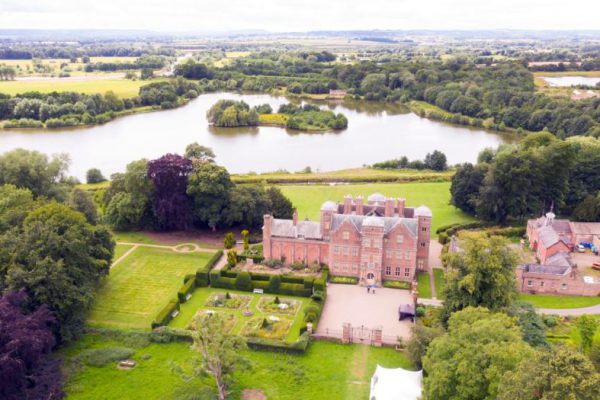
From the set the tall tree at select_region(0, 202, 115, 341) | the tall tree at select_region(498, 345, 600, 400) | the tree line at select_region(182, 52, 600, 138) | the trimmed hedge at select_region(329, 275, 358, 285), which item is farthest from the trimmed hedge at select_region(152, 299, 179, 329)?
the tree line at select_region(182, 52, 600, 138)

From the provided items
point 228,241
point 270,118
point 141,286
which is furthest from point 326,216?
point 270,118

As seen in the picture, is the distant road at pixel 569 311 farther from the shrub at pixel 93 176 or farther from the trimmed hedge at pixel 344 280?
the shrub at pixel 93 176

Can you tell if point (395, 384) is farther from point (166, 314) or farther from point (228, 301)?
point (166, 314)

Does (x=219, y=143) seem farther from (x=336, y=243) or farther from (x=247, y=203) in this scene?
(x=336, y=243)

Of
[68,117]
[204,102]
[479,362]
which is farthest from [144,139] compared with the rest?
[479,362]

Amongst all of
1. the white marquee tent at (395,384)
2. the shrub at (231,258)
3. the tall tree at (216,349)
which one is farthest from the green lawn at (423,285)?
the tall tree at (216,349)

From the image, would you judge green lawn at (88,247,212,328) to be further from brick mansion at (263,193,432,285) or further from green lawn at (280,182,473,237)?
green lawn at (280,182,473,237)
